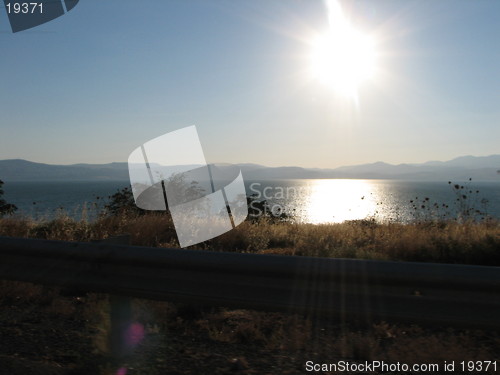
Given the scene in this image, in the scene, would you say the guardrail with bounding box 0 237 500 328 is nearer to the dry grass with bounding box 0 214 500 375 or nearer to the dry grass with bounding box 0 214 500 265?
the dry grass with bounding box 0 214 500 375

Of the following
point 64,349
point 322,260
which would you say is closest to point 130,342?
point 64,349

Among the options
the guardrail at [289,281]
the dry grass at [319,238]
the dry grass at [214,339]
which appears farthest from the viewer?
the dry grass at [319,238]

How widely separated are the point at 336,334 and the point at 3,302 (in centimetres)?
347

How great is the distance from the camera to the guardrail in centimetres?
283

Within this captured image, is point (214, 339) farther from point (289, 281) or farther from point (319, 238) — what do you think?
point (319, 238)

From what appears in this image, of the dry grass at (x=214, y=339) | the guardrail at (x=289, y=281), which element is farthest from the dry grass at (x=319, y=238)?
the guardrail at (x=289, y=281)

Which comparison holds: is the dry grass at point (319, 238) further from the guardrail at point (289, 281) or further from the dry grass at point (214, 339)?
the guardrail at point (289, 281)

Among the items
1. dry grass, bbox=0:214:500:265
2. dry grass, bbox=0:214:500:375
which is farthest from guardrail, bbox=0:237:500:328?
dry grass, bbox=0:214:500:265

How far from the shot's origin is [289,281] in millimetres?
3086

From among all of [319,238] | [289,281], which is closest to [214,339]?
[289,281]

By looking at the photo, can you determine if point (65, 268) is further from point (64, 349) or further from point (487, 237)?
point (487, 237)

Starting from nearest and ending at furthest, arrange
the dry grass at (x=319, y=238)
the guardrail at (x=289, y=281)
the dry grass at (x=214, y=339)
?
1. the guardrail at (x=289, y=281)
2. the dry grass at (x=214, y=339)
3. the dry grass at (x=319, y=238)

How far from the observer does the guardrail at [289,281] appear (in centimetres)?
283

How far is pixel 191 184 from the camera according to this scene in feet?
53.7
